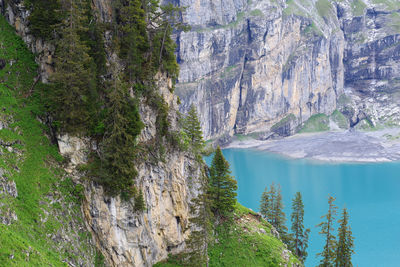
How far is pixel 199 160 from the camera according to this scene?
25.9m

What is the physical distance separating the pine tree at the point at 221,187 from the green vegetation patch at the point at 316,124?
12280cm

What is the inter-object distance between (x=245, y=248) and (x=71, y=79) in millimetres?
19170

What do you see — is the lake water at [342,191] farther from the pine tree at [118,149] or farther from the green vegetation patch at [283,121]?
the pine tree at [118,149]

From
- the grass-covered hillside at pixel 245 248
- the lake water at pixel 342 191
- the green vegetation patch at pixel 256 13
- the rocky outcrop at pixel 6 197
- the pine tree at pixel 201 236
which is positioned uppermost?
the green vegetation patch at pixel 256 13

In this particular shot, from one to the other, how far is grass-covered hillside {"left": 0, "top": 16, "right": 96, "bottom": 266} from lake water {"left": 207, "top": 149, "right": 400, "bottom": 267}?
3319 cm

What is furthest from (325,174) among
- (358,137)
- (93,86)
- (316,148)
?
(93,86)

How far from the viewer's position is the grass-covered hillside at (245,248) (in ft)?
78.8

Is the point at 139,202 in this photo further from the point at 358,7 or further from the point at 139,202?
the point at 358,7

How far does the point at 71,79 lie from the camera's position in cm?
1694

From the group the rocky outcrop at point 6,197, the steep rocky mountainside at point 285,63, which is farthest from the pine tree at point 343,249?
the steep rocky mountainside at point 285,63

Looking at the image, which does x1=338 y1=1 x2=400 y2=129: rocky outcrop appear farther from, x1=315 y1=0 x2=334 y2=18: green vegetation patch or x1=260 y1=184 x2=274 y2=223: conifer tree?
x1=260 y1=184 x2=274 y2=223: conifer tree

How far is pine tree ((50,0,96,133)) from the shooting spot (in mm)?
16922

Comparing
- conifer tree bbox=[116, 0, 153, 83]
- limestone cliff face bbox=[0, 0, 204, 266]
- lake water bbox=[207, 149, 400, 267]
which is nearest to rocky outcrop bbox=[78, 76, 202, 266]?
limestone cliff face bbox=[0, 0, 204, 266]

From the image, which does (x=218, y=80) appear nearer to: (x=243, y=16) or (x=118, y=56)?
(x=243, y=16)
